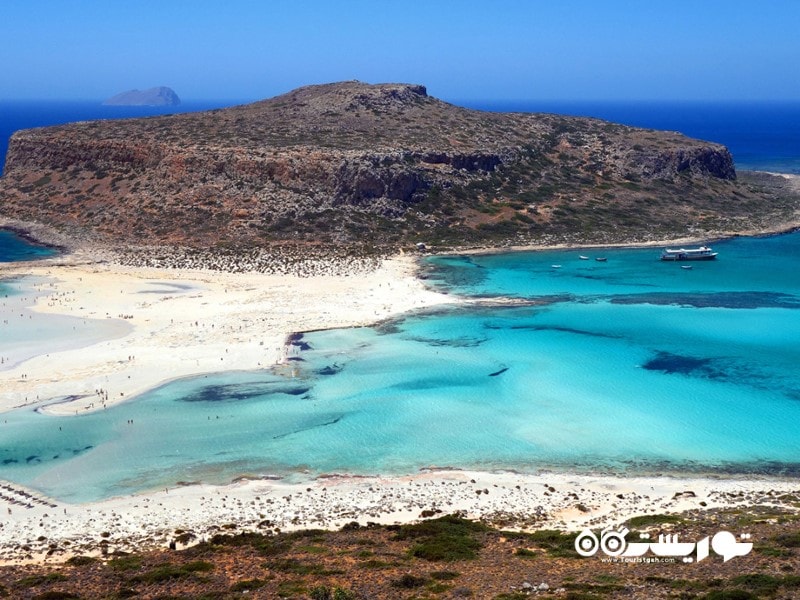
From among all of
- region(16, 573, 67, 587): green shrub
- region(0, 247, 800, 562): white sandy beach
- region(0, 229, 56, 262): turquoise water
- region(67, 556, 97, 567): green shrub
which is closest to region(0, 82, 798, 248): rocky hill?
region(0, 229, 56, 262): turquoise water

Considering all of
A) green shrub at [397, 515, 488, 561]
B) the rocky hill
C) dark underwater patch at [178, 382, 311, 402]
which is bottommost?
green shrub at [397, 515, 488, 561]

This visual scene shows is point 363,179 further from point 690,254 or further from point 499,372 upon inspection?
point 499,372

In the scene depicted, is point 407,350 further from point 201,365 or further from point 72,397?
point 72,397

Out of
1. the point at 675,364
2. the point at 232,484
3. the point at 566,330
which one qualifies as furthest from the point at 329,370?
the point at 675,364

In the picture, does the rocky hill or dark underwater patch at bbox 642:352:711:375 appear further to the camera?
the rocky hill

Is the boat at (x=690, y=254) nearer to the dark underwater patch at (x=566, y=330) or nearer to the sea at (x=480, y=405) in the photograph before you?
the sea at (x=480, y=405)

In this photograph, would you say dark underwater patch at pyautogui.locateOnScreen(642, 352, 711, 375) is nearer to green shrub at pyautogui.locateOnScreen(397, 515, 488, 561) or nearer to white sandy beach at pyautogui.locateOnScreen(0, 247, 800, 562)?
white sandy beach at pyautogui.locateOnScreen(0, 247, 800, 562)

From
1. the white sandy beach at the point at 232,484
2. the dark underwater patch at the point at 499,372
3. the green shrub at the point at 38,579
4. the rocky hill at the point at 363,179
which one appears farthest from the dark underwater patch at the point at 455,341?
the green shrub at the point at 38,579
